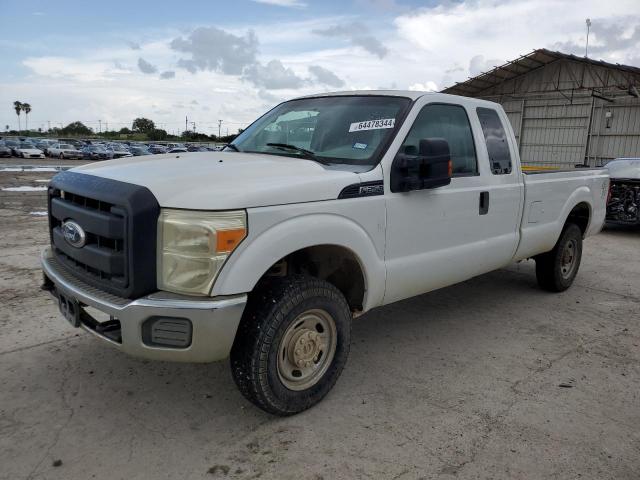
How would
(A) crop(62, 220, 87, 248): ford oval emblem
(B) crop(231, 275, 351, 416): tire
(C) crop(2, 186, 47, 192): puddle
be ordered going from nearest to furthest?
(B) crop(231, 275, 351, 416): tire, (A) crop(62, 220, 87, 248): ford oval emblem, (C) crop(2, 186, 47, 192): puddle

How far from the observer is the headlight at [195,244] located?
8.40 feet

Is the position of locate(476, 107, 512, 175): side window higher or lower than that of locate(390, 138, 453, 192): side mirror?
higher

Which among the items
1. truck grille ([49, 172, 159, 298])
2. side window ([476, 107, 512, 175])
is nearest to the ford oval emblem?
truck grille ([49, 172, 159, 298])

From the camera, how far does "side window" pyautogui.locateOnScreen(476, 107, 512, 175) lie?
4.47m

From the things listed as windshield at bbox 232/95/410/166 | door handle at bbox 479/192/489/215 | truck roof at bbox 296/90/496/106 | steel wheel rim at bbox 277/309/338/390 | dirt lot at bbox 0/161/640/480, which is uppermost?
truck roof at bbox 296/90/496/106

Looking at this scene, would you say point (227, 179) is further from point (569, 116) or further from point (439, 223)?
point (569, 116)

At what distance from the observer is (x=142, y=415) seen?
312cm

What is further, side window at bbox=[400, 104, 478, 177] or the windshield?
side window at bbox=[400, 104, 478, 177]

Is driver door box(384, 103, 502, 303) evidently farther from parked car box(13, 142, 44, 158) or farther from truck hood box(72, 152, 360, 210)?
parked car box(13, 142, 44, 158)

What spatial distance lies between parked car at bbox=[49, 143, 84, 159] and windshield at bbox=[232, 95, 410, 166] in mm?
47007

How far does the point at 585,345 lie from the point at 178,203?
3.58m

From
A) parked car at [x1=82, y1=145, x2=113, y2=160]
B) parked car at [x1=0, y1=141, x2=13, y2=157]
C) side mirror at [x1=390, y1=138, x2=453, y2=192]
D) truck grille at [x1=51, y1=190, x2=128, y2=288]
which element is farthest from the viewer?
parked car at [x1=82, y1=145, x2=113, y2=160]

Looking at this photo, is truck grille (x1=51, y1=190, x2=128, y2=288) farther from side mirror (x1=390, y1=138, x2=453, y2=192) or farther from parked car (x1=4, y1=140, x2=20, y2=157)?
parked car (x1=4, y1=140, x2=20, y2=157)

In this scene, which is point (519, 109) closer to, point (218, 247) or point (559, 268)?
point (559, 268)
